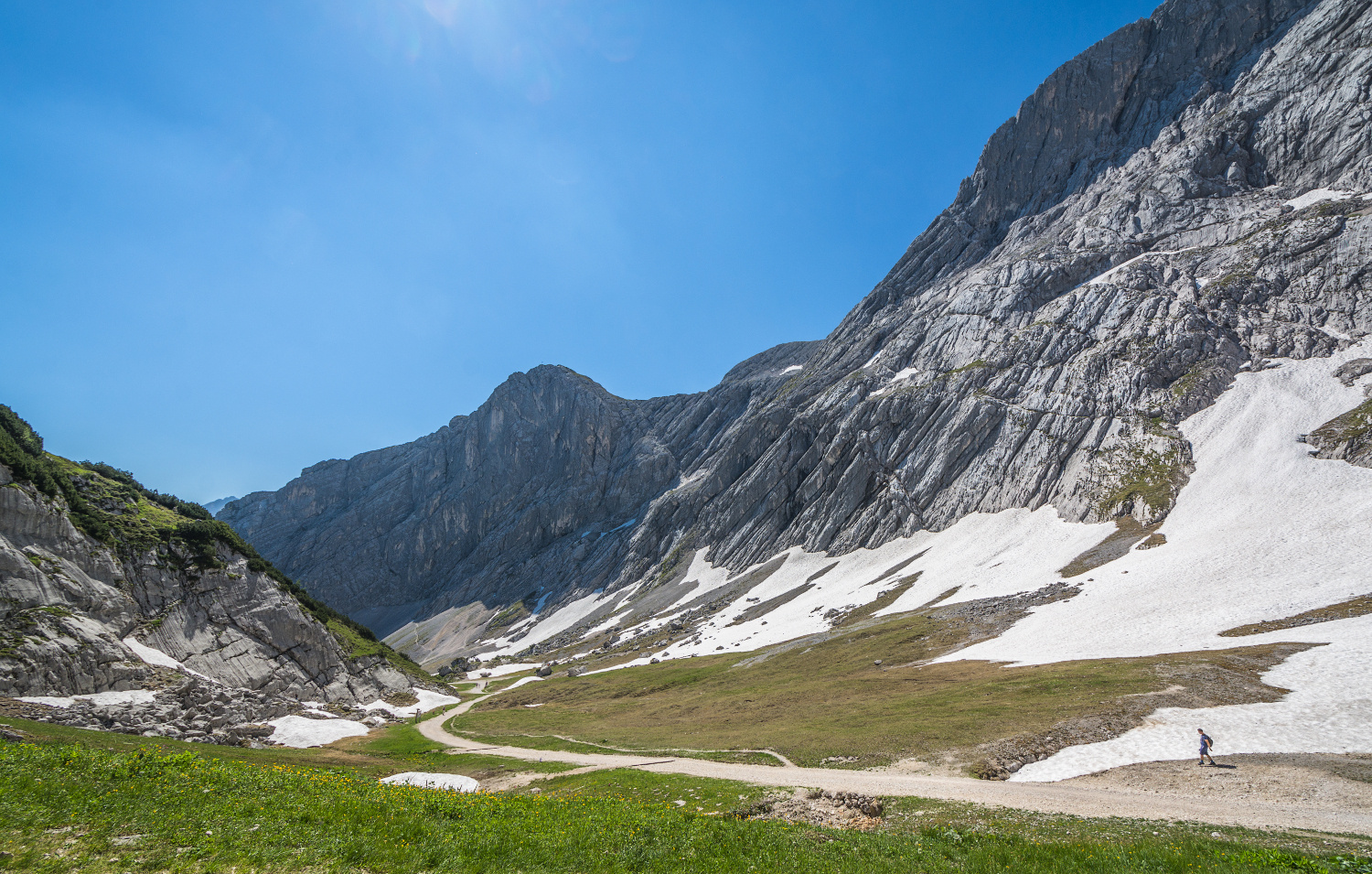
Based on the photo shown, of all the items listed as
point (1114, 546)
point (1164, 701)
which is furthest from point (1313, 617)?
point (1114, 546)

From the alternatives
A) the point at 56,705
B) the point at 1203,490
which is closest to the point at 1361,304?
the point at 1203,490

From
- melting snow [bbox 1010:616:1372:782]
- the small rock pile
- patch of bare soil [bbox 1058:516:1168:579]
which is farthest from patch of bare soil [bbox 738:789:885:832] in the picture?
patch of bare soil [bbox 1058:516:1168:579]

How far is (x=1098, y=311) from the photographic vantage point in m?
130

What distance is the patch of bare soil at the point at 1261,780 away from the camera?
770 inches

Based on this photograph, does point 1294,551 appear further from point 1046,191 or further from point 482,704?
point 1046,191

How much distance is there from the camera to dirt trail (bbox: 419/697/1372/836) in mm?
17562

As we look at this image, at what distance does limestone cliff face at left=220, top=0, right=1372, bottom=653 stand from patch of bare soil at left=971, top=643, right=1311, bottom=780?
57.9 meters

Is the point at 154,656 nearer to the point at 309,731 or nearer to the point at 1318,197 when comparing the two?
the point at 309,731

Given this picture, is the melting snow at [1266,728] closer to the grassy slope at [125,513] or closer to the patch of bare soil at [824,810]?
the patch of bare soil at [824,810]

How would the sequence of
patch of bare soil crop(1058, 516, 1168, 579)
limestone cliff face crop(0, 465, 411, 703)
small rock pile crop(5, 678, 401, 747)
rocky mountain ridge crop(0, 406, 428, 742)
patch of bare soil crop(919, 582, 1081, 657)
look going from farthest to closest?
patch of bare soil crop(1058, 516, 1168, 579), patch of bare soil crop(919, 582, 1081, 657), limestone cliff face crop(0, 465, 411, 703), rocky mountain ridge crop(0, 406, 428, 742), small rock pile crop(5, 678, 401, 747)

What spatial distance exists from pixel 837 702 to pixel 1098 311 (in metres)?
128

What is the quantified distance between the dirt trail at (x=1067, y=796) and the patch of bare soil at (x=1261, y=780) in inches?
8.2

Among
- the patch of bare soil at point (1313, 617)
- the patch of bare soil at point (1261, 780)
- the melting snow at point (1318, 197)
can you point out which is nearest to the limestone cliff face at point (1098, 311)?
the melting snow at point (1318, 197)

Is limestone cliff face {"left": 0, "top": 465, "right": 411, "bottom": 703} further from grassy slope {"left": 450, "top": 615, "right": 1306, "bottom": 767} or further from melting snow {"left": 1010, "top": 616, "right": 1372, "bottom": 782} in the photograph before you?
melting snow {"left": 1010, "top": 616, "right": 1372, "bottom": 782}
